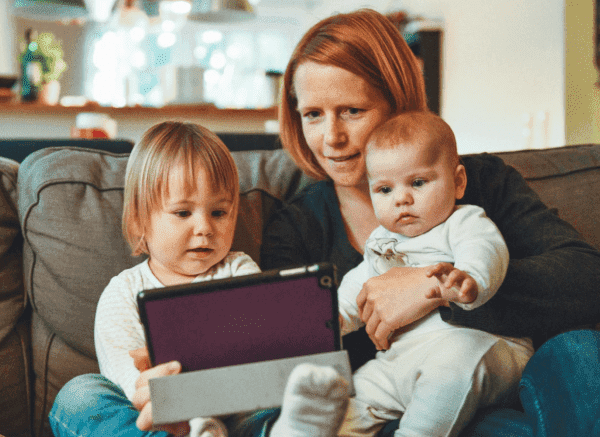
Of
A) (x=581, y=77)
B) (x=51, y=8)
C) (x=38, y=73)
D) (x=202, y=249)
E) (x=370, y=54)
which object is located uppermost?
(x=51, y=8)

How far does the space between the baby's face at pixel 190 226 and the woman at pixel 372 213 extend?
197mm

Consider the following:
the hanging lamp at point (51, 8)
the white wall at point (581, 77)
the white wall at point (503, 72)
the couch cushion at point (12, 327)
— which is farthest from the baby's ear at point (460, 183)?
the hanging lamp at point (51, 8)

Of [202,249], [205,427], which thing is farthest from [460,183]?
[205,427]

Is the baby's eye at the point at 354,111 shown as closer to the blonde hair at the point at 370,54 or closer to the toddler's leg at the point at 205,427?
the blonde hair at the point at 370,54

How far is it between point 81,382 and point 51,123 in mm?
4296

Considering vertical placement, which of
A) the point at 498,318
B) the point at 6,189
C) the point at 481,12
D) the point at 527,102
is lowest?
the point at 498,318

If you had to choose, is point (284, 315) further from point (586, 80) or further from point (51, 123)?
point (51, 123)

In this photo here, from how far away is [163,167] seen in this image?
1.11 metres

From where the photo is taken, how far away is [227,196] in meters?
1.14

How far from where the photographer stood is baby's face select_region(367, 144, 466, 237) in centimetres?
103

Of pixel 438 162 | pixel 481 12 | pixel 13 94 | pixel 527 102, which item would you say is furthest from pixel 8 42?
pixel 438 162

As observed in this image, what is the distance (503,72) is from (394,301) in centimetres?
345

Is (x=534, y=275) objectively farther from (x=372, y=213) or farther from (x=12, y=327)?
(x=12, y=327)

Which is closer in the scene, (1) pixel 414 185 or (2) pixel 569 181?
(1) pixel 414 185
